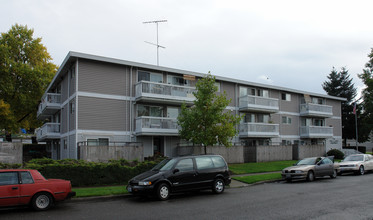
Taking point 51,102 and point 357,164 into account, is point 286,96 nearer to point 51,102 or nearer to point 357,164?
point 357,164

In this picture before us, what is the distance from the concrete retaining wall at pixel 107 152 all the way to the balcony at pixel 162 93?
13.2 ft

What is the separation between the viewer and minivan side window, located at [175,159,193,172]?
1299cm

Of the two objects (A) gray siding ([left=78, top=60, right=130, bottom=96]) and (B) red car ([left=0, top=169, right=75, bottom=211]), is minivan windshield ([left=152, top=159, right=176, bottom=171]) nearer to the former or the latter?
(B) red car ([left=0, top=169, right=75, bottom=211])

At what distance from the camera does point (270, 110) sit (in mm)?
32969

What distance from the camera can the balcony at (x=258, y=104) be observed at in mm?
31047

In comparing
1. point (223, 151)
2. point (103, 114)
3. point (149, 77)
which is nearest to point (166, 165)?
point (103, 114)

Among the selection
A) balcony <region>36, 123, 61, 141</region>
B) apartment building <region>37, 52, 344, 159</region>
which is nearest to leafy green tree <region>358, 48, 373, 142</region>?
apartment building <region>37, 52, 344, 159</region>

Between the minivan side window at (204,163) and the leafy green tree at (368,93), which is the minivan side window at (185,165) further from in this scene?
the leafy green tree at (368,93)

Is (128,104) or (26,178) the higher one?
(128,104)

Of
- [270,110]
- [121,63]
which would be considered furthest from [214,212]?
[270,110]

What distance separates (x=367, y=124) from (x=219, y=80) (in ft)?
103

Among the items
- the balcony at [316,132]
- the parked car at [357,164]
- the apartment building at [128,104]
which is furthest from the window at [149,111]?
the balcony at [316,132]

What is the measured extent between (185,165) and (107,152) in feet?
30.0

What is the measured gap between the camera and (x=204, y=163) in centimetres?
1370
